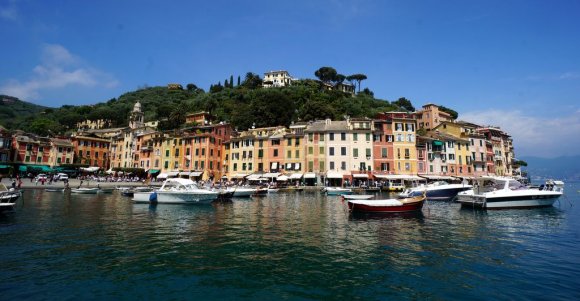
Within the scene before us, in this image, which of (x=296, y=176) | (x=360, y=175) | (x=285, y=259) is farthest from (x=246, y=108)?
(x=285, y=259)

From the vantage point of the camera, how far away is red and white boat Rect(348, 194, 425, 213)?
79.3 feet

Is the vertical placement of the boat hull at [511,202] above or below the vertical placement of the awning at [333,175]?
below

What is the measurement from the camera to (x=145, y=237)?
52.8 feet

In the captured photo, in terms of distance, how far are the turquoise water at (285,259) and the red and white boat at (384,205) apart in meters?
2.75

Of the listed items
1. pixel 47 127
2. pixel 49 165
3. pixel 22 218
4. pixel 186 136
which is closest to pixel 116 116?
pixel 47 127

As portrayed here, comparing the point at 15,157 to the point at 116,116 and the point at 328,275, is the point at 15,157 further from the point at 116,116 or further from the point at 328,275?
the point at 328,275

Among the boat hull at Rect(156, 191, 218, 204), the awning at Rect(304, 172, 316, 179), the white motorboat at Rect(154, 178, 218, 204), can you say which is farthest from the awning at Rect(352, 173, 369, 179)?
the boat hull at Rect(156, 191, 218, 204)

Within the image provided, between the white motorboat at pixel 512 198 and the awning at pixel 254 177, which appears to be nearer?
the white motorboat at pixel 512 198

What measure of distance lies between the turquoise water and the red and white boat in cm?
275

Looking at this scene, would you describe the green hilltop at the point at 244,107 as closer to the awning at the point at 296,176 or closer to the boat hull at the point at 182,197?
the awning at the point at 296,176

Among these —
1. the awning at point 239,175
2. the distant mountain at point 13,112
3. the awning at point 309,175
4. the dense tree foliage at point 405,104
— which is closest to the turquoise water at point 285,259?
the awning at point 309,175

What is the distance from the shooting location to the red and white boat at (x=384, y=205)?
2416cm

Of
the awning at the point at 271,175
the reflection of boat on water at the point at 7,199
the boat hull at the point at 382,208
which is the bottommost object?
the boat hull at the point at 382,208

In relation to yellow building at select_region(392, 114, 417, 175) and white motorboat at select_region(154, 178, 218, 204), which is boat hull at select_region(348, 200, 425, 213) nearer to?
white motorboat at select_region(154, 178, 218, 204)
